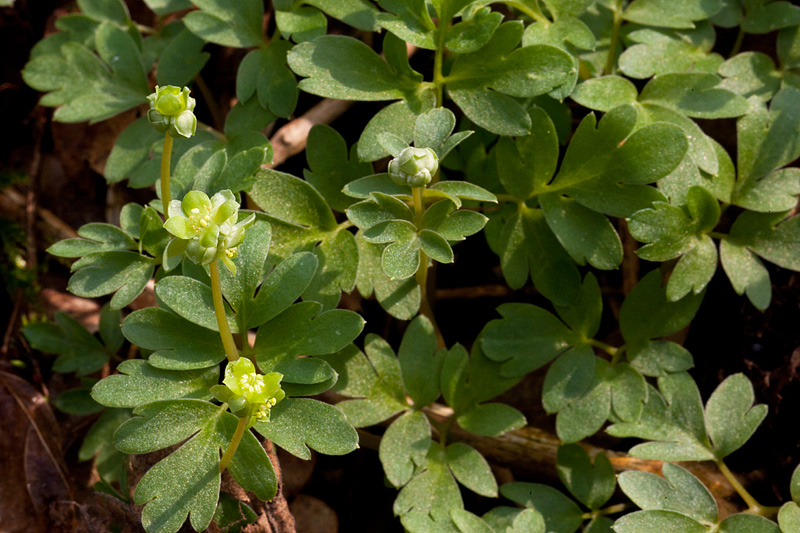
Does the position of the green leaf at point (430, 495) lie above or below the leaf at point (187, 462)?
below

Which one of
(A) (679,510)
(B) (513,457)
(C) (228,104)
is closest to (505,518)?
(B) (513,457)

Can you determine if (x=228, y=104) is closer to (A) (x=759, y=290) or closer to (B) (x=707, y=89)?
(B) (x=707, y=89)

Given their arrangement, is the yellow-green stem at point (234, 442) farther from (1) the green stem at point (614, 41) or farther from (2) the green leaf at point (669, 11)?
(2) the green leaf at point (669, 11)

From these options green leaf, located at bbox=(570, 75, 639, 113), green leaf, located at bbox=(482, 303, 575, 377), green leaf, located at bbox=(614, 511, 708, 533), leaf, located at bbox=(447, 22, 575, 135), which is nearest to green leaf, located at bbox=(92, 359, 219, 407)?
green leaf, located at bbox=(482, 303, 575, 377)

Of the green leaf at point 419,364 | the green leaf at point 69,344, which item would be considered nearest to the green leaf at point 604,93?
the green leaf at point 419,364

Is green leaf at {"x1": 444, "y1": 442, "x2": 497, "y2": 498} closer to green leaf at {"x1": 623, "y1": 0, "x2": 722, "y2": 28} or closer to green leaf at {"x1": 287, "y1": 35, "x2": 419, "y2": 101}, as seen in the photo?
green leaf at {"x1": 287, "y1": 35, "x2": 419, "y2": 101}

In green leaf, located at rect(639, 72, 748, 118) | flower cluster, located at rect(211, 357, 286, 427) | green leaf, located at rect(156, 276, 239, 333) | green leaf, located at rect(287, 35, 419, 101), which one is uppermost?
green leaf, located at rect(287, 35, 419, 101)
